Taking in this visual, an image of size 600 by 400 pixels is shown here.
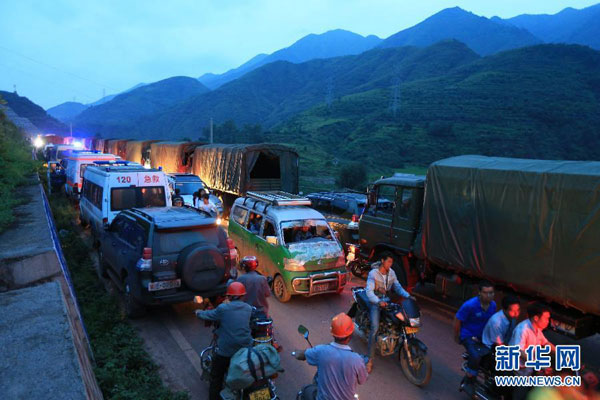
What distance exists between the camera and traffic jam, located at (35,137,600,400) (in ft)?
14.3

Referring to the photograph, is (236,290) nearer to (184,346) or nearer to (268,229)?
(184,346)

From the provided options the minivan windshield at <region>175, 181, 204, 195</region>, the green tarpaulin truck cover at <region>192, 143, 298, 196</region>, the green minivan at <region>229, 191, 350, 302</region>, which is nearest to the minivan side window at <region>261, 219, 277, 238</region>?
the green minivan at <region>229, 191, 350, 302</region>

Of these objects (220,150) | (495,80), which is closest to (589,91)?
(495,80)

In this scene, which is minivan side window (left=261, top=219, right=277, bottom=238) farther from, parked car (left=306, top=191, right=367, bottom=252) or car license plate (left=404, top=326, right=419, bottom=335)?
car license plate (left=404, top=326, right=419, bottom=335)

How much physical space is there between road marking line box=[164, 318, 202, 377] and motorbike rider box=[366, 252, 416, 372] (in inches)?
102

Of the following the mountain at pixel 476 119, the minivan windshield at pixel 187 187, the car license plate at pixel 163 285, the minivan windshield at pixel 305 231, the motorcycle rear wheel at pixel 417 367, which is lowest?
the motorcycle rear wheel at pixel 417 367

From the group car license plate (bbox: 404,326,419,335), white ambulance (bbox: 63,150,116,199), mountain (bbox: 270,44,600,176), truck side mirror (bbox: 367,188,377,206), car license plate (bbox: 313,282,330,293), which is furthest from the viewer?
mountain (bbox: 270,44,600,176)

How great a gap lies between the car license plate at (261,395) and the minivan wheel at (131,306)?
3.81 meters

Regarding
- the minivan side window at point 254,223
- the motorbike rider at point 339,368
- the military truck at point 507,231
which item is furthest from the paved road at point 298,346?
the motorbike rider at point 339,368

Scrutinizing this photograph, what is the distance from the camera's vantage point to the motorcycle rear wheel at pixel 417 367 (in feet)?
17.6

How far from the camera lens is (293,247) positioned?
26.8 feet

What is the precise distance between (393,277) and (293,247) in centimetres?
257

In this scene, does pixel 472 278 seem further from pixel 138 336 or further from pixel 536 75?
pixel 536 75

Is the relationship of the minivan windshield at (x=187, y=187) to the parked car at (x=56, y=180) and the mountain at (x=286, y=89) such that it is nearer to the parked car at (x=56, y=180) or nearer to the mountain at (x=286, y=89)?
the parked car at (x=56, y=180)
